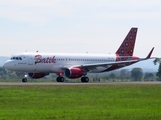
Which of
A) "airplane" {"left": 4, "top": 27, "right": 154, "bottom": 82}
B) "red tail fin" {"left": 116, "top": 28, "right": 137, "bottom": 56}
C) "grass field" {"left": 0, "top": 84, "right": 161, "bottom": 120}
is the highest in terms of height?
"red tail fin" {"left": 116, "top": 28, "right": 137, "bottom": 56}

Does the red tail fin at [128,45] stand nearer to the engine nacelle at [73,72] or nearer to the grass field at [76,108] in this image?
the engine nacelle at [73,72]

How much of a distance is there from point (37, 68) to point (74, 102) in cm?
3265

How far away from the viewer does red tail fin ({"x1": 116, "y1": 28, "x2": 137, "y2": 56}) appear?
238 ft

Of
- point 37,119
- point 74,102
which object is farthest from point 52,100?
point 37,119

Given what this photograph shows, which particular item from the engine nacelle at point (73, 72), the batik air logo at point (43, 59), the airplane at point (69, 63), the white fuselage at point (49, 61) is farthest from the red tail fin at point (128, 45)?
the batik air logo at point (43, 59)

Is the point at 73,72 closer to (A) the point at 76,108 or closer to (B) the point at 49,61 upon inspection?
(B) the point at 49,61

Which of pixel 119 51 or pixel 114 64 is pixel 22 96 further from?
pixel 119 51

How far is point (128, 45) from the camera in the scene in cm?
7312

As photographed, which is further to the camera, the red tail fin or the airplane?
the red tail fin

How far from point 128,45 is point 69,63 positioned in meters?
10.6

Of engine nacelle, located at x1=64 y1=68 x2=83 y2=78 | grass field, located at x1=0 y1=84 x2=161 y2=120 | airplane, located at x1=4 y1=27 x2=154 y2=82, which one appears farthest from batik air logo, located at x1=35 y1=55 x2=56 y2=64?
grass field, located at x1=0 y1=84 x2=161 y2=120

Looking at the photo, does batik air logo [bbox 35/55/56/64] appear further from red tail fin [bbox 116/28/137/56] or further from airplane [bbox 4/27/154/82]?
red tail fin [bbox 116/28/137/56]

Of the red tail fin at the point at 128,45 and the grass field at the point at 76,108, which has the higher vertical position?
the red tail fin at the point at 128,45

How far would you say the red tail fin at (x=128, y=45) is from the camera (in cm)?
7244
